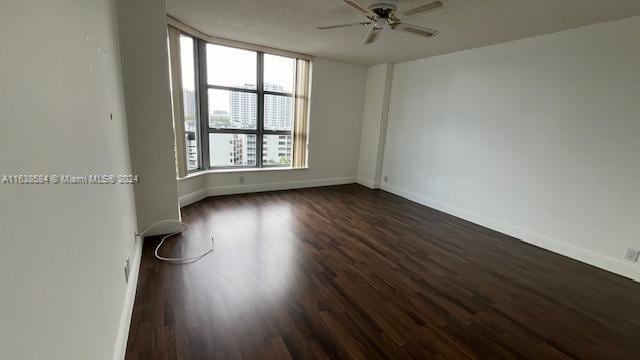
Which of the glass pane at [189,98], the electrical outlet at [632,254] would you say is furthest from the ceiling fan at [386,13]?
the electrical outlet at [632,254]

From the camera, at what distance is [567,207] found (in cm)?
305

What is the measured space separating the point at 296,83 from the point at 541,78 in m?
3.56

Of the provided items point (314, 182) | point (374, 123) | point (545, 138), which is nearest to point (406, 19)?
point (545, 138)

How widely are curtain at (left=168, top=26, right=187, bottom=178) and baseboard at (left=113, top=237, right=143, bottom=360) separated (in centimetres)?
154

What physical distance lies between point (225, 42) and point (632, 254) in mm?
5570

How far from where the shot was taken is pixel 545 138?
319 centimetres

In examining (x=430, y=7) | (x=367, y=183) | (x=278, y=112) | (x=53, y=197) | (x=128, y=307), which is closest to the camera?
(x=53, y=197)

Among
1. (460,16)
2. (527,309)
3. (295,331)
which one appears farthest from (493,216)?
(295,331)

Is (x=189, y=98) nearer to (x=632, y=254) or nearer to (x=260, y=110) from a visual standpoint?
(x=260, y=110)

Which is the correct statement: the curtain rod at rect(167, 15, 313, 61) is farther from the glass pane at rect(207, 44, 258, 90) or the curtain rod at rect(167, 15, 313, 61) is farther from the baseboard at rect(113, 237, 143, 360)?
the baseboard at rect(113, 237, 143, 360)

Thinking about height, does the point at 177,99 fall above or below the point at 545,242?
above

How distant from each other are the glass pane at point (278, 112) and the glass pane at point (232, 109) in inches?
8.4

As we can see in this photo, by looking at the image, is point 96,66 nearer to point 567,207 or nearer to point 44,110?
point 44,110

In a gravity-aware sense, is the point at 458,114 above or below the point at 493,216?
above
